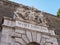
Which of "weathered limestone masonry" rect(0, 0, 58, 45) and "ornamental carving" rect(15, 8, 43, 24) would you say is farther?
"ornamental carving" rect(15, 8, 43, 24)

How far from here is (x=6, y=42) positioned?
10391 mm

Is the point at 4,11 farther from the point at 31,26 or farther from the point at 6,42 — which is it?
the point at 6,42

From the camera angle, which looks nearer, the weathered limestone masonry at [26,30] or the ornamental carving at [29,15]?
the weathered limestone masonry at [26,30]

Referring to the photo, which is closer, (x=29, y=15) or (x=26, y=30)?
(x=26, y=30)

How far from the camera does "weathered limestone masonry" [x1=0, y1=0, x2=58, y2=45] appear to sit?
10.7 m

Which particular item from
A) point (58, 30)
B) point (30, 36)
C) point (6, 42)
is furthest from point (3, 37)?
point (58, 30)

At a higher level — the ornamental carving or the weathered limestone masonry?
the ornamental carving

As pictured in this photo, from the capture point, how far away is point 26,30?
11.4 meters

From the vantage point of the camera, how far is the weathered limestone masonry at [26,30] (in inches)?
423

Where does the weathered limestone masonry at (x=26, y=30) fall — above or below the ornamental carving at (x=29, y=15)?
below

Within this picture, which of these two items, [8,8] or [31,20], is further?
[8,8]

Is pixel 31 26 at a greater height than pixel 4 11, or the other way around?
pixel 4 11

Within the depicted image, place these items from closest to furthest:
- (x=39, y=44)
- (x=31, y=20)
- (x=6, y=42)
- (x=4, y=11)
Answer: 1. (x=6, y=42)
2. (x=39, y=44)
3. (x=31, y=20)
4. (x=4, y=11)

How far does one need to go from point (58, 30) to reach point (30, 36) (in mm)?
3438
